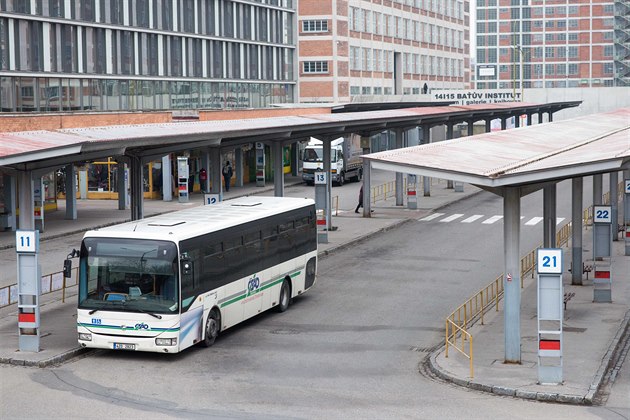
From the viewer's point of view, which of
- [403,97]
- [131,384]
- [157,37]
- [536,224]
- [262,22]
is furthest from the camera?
[403,97]

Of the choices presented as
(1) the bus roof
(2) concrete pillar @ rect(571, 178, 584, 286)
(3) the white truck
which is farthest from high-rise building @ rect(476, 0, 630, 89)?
(1) the bus roof

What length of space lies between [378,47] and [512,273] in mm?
80998

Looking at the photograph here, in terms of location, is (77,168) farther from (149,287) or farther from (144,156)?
(149,287)

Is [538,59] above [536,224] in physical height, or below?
above

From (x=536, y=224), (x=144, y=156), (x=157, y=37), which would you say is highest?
(x=157, y=37)

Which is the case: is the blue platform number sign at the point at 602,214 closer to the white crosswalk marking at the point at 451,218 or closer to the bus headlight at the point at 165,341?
the bus headlight at the point at 165,341

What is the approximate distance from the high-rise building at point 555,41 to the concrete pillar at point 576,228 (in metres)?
132

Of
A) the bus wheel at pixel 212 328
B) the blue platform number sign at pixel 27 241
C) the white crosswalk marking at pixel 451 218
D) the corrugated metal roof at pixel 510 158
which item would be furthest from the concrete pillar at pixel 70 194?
the blue platform number sign at pixel 27 241

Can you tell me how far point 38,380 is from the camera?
19719 millimetres

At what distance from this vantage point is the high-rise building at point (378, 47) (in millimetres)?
89625

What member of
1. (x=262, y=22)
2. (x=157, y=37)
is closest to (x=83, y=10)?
(x=157, y=37)

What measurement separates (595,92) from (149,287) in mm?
86204

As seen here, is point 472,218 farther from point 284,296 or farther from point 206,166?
point 284,296

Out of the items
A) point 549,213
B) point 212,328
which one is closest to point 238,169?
point 549,213
